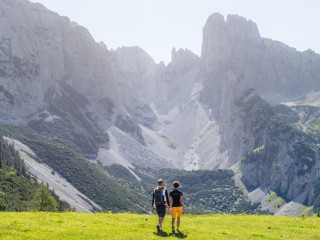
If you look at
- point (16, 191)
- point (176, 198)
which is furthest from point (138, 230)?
point (16, 191)

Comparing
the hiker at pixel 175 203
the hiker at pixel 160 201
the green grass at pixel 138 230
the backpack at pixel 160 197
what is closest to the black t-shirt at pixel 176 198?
the hiker at pixel 175 203

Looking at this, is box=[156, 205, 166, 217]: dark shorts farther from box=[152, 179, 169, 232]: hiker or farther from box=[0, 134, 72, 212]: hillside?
box=[0, 134, 72, 212]: hillside

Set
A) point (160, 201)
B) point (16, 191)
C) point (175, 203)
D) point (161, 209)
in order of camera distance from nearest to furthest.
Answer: point (161, 209) < point (160, 201) < point (175, 203) < point (16, 191)

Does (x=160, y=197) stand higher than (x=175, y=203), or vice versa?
(x=160, y=197)

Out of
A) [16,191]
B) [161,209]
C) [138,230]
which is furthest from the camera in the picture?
[16,191]

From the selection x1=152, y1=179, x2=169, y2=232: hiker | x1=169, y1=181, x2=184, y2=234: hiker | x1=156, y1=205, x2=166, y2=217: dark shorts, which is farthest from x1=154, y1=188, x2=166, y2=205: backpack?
x1=169, y1=181, x2=184, y2=234: hiker

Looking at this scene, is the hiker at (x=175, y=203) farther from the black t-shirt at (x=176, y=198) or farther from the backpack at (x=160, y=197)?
the backpack at (x=160, y=197)

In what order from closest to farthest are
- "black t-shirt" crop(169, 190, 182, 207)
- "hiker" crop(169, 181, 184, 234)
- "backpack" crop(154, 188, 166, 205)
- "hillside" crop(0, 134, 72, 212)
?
"backpack" crop(154, 188, 166, 205) < "hiker" crop(169, 181, 184, 234) < "black t-shirt" crop(169, 190, 182, 207) < "hillside" crop(0, 134, 72, 212)

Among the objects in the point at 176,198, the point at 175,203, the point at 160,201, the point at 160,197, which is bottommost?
the point at 175,203

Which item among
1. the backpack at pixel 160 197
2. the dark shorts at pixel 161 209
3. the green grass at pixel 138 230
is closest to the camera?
the green grass at pixel 138 230

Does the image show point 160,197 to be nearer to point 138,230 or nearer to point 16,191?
point 138,230

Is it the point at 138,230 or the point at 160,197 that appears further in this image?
the point at 138,230

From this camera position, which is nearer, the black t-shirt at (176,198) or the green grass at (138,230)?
the green grass at (138,230)

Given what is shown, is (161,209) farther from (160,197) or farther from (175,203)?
(175,203)
